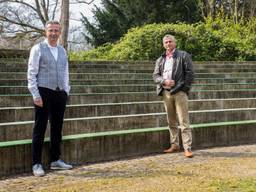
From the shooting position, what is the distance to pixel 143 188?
5.16 m

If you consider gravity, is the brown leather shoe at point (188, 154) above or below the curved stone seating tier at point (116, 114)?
below

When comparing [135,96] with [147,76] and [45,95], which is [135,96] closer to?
[147,76]

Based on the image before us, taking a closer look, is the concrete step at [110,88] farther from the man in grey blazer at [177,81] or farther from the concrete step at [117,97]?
the man in grey blazer at [177,81]

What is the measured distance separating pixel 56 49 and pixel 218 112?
4131 mm

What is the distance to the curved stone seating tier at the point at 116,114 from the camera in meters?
6.75

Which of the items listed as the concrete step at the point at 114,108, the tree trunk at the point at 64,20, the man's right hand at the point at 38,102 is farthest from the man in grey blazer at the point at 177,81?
the tree trunk at the point at 64,20

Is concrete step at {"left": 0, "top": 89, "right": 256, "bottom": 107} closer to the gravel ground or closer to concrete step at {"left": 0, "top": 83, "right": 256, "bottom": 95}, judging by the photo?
concrete step at {"left": 0, "top": 83, "right": 256, "bottom": 95}

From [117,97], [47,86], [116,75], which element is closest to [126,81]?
[116,75]

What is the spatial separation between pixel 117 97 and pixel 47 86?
4362 mm

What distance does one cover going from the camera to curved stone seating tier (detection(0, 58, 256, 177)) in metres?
6.75

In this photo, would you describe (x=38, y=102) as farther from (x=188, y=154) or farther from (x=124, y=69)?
(x=124, y=69)

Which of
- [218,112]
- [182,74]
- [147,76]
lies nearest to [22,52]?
[147,76]

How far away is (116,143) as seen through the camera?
23.0ft

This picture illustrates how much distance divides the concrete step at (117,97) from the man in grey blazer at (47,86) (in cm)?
319
